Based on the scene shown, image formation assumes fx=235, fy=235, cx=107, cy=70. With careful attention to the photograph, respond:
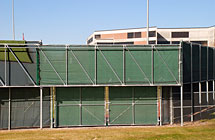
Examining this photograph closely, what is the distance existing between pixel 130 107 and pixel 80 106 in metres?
3.91

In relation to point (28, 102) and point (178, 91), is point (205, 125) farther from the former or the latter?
point (28, 102)

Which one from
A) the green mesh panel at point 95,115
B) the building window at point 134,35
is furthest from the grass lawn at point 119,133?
the building window at point 134,35

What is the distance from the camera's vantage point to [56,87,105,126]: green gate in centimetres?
1814

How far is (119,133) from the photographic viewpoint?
16234 mm

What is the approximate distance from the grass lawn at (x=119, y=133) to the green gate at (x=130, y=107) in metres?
0.82

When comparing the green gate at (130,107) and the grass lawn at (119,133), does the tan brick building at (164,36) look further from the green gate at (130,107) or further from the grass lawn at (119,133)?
the grass lawn at (119,133)

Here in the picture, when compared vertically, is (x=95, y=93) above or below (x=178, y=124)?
above

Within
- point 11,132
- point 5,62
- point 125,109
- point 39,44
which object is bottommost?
point 11,132

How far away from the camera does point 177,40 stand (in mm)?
67750

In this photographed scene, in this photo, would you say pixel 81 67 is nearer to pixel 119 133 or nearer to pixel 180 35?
pixel 119 133

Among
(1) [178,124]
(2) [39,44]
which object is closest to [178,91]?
(1) [178,124]

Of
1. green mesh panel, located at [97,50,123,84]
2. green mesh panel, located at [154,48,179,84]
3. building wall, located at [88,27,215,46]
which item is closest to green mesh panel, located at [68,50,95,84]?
green mesh panel, located at [97,50,123,84]

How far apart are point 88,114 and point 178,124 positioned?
721 centimetres

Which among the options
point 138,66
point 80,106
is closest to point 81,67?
point 80,106
